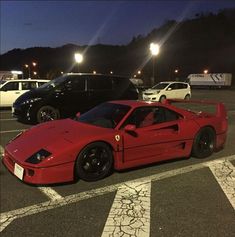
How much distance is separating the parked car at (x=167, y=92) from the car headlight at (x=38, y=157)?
19.9 metres

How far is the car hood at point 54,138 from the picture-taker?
5.76 meters

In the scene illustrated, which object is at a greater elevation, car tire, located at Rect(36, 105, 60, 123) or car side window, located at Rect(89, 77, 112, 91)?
car side window, located at Rect(89, 77, 112, 91)

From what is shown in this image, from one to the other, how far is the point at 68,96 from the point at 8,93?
694cm

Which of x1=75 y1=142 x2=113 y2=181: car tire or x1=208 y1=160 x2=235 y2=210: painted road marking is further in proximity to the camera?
x1=75 y1=142 x2=113 y2=181: car tire

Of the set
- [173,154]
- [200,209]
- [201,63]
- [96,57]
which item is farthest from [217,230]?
[96,57]

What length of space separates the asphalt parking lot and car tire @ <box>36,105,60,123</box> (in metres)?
5.43

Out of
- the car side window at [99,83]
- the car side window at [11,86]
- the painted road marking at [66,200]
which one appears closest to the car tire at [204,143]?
the painted road marking at [66,200]

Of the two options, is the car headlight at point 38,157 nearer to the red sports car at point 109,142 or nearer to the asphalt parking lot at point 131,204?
the red sports car at point 109,142

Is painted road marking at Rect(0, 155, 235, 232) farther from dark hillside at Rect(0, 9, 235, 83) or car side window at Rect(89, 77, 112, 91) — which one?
dark hillside at Rect(0, 9, 235, 83)

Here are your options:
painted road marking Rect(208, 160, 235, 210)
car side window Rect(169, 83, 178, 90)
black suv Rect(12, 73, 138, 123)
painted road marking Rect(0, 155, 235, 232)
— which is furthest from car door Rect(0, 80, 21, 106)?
painted road marking Rect(0, 155, 235, 232)

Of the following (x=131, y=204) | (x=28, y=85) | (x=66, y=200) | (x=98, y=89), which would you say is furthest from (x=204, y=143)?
(x=28, y=85)

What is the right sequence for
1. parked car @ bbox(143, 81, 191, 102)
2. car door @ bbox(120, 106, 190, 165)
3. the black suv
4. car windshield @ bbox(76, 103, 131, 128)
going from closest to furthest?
1. car door @ bbox(120, 106, 190, 165)
2. car windshield @ bbox(76, 103, 131, 128)
3. the black suv
4. parked car @ bbox(143, 81, 191, 102)

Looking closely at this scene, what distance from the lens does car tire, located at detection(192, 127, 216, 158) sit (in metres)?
7.45

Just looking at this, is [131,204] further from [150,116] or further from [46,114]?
[46,114]
